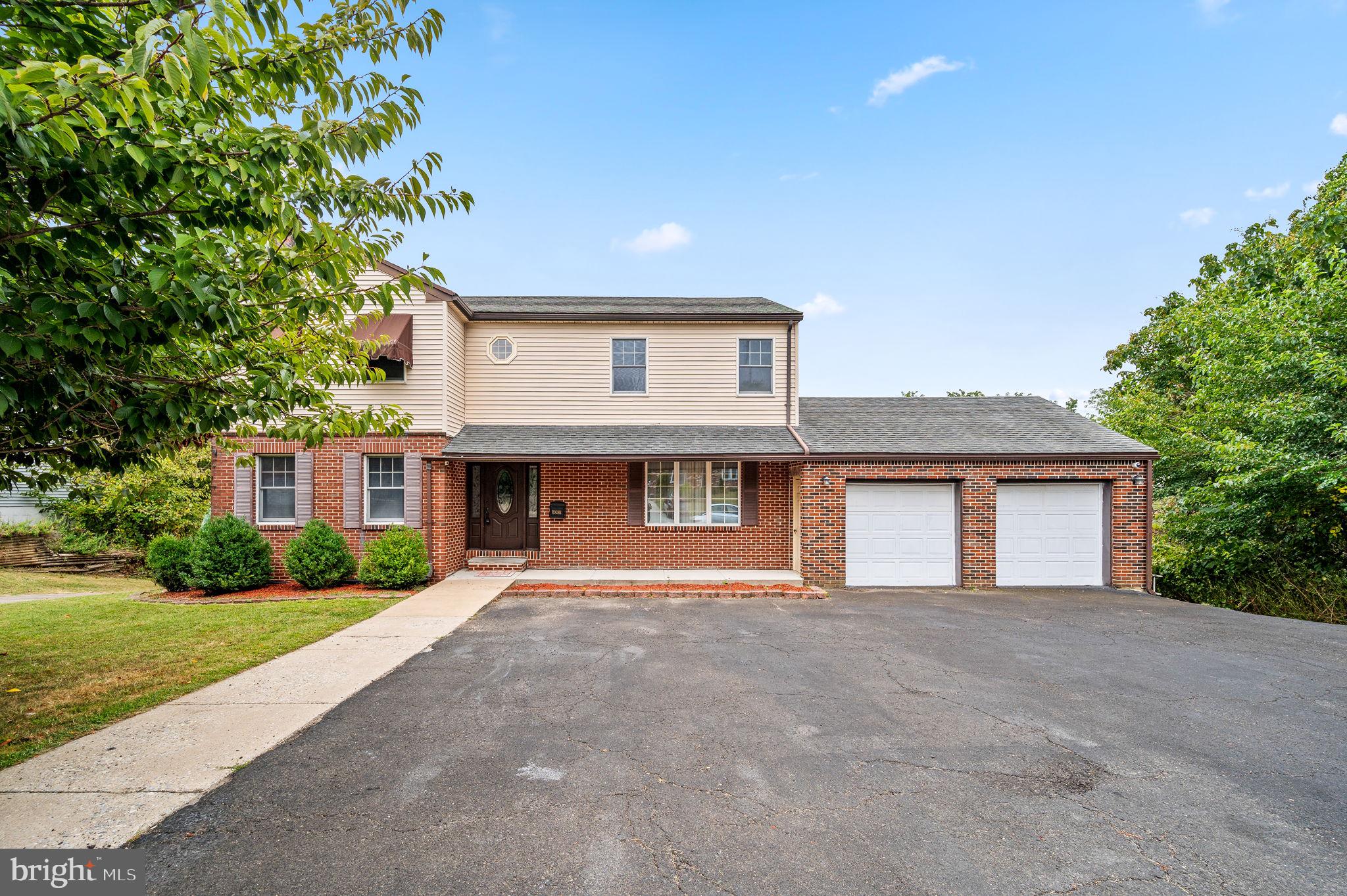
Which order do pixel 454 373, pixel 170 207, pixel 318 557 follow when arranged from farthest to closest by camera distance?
pixel 454 373, pixel 318 557, pixel 170 207

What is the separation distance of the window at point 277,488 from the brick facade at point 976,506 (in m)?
10.8

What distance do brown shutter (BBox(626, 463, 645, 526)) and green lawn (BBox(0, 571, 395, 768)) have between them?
200 inches

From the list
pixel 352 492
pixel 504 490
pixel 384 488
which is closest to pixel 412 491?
pixel 384 488

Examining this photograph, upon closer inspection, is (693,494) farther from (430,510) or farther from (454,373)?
(454,373)

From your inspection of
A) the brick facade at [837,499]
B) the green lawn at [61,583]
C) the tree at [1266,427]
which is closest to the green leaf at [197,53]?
the brick facade at [837,499]

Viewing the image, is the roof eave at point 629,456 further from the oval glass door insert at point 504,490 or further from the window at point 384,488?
the oval glass door insert at point 504,490

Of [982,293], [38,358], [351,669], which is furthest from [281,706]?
[982,293]

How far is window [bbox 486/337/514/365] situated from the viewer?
12.5 m

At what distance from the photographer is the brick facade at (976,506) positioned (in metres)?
11.0

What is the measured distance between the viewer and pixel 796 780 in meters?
3.61

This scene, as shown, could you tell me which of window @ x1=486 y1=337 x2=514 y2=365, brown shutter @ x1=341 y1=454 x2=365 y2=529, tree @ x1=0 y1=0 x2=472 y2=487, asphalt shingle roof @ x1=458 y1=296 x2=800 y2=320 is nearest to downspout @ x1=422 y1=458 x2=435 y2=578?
brown shutter @ x1=341 y1=454 x2=365 y2=529

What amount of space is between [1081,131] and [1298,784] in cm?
1806

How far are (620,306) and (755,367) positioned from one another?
370 cm

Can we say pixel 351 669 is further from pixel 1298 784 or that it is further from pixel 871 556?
pixel 871 556
